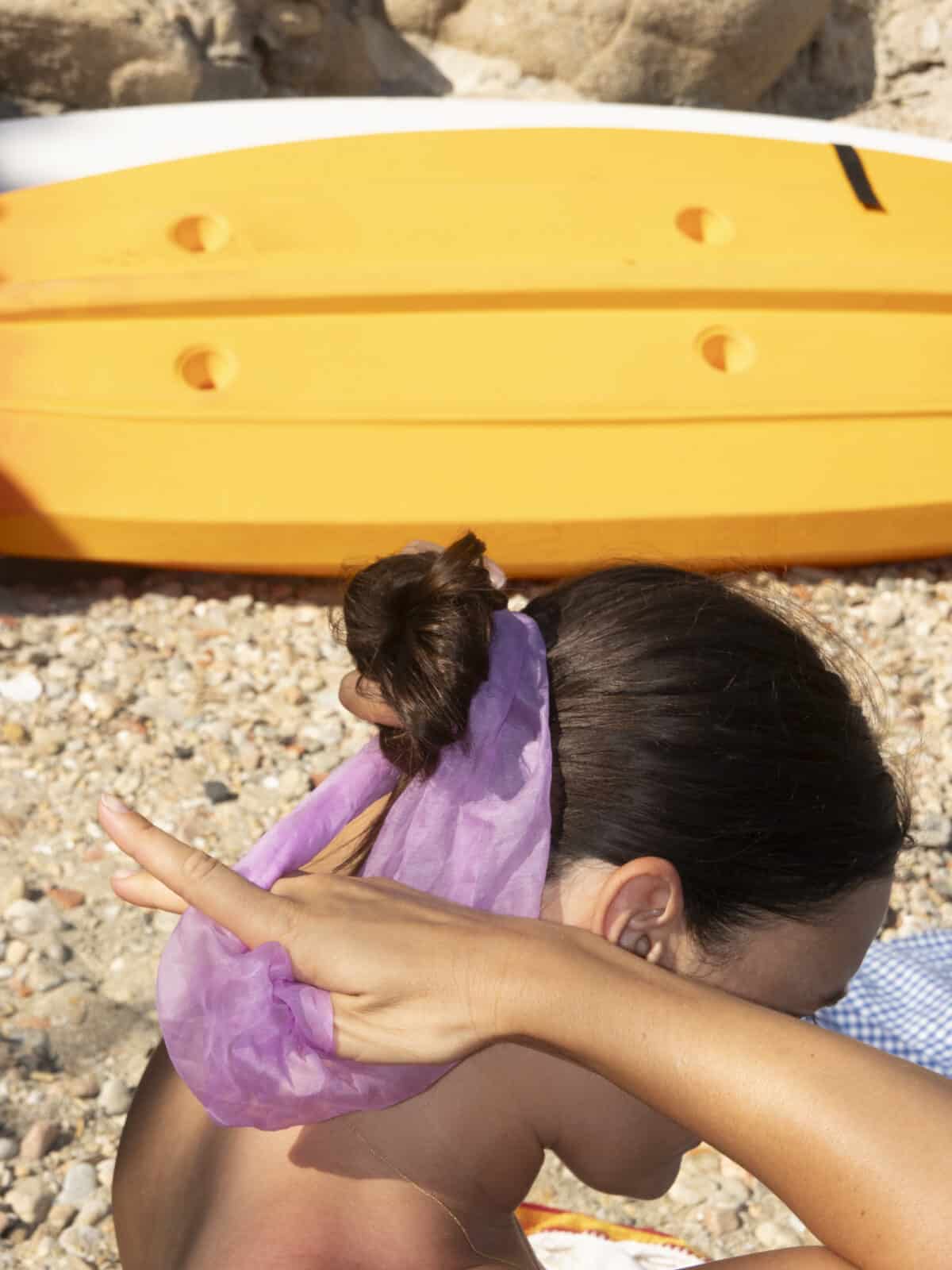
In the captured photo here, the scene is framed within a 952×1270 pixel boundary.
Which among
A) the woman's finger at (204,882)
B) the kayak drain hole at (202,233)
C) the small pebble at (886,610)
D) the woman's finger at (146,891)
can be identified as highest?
the woman's finger at (204,882)

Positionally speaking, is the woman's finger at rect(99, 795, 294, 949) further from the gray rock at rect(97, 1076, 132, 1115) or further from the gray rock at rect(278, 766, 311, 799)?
the gray rock at rect(278, 766, 311, 799)

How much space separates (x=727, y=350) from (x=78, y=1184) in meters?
2.08

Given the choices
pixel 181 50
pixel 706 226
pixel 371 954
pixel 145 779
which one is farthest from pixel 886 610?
pixel 181 50

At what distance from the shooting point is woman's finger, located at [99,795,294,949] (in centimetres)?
91

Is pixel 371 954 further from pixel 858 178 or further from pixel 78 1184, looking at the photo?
pixel 858 178

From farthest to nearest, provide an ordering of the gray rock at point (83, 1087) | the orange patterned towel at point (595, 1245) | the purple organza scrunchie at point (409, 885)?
the gray rock at point (83, 1087)
the orange patterned towel at point (595, 1245)
the purple organza scrunchie at point (409, 885)

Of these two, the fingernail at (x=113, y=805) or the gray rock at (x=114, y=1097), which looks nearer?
the fingernail at (x=113, y=805)

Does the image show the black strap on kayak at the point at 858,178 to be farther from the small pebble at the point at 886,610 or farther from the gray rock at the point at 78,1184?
the gray rock at the point at 78,1184

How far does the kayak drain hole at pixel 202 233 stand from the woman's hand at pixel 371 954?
2.37m

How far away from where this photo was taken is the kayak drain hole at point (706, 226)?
3092 mm

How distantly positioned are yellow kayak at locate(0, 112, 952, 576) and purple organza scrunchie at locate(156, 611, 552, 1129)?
1.69 metres

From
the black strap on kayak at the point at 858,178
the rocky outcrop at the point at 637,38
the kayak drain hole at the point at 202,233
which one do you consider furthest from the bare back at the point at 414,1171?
the rocky outcrop at the point at 637,38

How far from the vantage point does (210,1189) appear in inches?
47.8

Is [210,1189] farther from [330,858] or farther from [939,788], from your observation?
[939,788]
